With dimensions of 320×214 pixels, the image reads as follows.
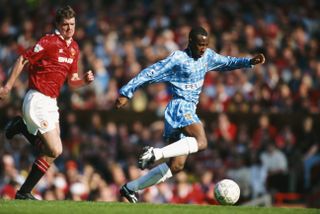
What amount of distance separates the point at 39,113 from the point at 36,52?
779mm

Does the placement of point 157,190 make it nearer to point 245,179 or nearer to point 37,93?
point 245,179

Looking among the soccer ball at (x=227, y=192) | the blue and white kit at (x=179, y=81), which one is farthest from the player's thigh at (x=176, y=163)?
the soccer ball at (x=227, y=192)

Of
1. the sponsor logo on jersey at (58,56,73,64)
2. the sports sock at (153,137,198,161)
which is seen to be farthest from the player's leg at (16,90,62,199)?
the sports sock at (153,137,198,161)

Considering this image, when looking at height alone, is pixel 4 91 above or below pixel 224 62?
below

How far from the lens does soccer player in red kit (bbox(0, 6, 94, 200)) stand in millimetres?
13039

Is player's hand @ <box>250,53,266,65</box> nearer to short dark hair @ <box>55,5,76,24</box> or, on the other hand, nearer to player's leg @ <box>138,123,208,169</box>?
player's leg @ <box>138,123,208,169</box>

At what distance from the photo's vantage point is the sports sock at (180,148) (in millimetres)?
13055

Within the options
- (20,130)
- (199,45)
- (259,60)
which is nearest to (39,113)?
(20,130)

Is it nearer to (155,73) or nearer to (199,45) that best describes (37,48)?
(155,73)

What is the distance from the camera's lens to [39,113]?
1303 cm

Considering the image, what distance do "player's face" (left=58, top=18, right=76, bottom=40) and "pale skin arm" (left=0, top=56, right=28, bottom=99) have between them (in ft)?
2.17

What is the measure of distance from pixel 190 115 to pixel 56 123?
179cm

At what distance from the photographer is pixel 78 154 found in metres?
20.6

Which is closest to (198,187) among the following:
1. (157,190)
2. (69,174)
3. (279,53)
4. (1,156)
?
(157,190)
